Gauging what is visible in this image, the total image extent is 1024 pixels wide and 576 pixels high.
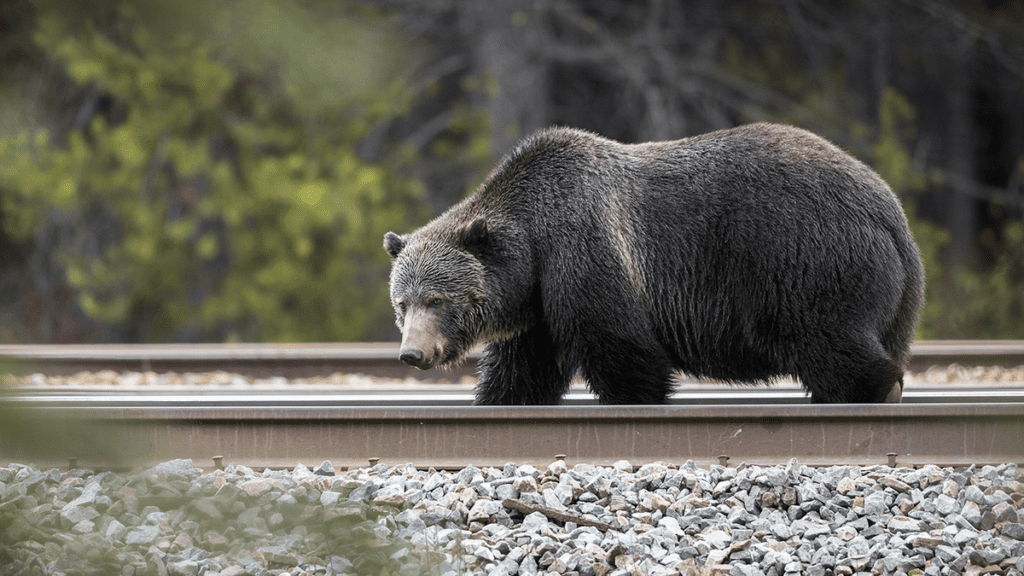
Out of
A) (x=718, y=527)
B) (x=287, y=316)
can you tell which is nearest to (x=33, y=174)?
(x=287, y=316)

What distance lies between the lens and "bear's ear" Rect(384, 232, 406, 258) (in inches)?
197

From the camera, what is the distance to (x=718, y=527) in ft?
11.2

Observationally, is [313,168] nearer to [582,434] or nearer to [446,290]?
[446,290]

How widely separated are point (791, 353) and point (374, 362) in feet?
12.9

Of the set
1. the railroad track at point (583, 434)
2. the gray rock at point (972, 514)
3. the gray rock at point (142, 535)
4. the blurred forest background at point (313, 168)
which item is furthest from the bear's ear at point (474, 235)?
the blurred forest background at point (313, 168)

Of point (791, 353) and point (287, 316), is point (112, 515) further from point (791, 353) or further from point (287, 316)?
point (287, 316)

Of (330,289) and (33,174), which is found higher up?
(33,174)

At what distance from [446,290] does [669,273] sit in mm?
1068

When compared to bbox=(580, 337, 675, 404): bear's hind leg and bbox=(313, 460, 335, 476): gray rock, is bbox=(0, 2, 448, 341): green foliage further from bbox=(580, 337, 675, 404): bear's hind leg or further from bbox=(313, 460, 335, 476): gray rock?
bbox=(313, 460, 335, 476): gray rock

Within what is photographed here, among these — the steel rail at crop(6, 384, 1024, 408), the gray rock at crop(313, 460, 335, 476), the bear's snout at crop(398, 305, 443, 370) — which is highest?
the bear's snout at crop(398, 305, 443, 370)

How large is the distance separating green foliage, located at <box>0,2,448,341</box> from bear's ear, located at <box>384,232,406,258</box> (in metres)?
6.88

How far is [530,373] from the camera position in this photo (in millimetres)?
5121


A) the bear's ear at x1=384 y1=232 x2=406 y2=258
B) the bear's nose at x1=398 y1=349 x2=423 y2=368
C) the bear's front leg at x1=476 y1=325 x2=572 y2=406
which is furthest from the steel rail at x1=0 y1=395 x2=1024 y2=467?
the bear's ear at x1=384 y1=232 x2=406 y2=258

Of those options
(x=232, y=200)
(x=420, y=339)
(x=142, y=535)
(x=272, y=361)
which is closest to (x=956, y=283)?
(x=272, y=361)
